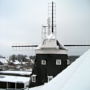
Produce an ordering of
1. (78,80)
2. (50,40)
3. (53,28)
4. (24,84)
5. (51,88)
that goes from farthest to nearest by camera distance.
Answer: (24,84)
(53,28)
(50,40)
(51,88)
(78,80)

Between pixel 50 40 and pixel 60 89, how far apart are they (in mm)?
14463

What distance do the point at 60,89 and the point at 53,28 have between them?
58.9 feet

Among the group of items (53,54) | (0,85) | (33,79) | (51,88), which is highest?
(51,88)

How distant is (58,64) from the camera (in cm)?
1850

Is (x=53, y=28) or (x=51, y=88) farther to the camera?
(x=53, y=28)

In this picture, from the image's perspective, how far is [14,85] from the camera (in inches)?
1015

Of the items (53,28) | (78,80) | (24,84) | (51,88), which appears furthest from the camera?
(24,84)

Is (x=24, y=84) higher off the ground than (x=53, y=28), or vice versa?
(x=53, y=28)

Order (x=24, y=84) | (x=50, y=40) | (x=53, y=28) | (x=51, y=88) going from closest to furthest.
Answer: (x=51, y=88) < (x=50, y=40) < (x=53, y=28) < (x=24, y=84)

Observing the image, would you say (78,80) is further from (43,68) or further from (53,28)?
(53,28)

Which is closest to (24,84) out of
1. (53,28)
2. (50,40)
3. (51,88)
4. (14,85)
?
(14,85)

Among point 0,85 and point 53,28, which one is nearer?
point 53,28

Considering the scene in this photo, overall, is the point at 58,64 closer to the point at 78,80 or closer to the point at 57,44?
the point at 57,44

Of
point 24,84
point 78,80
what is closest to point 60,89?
point 78,80
